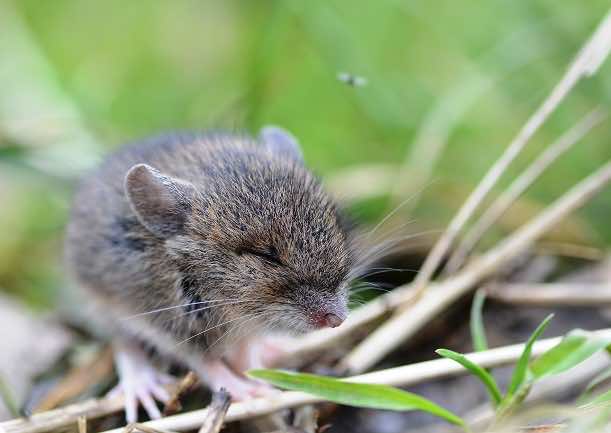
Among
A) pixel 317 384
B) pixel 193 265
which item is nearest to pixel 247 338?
pixel 193 265

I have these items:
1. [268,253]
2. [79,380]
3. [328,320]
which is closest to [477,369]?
[328,320]

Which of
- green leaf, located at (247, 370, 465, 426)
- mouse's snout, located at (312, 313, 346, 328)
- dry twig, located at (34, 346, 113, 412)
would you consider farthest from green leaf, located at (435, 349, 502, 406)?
dry twig, located at (34, 346, 113, 412)

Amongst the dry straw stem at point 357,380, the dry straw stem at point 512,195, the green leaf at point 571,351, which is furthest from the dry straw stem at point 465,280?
the green leaf at point 571,351

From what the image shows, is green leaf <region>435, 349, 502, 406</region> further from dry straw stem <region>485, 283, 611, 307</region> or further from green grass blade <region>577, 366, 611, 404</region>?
dry straw stem <region>485, 283, 611, 307</region>

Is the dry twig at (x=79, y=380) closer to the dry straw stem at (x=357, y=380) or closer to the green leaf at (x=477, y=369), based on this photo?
the dry straw stem at (x=357, y=380)

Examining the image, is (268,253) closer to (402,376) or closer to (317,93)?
(402,376)
